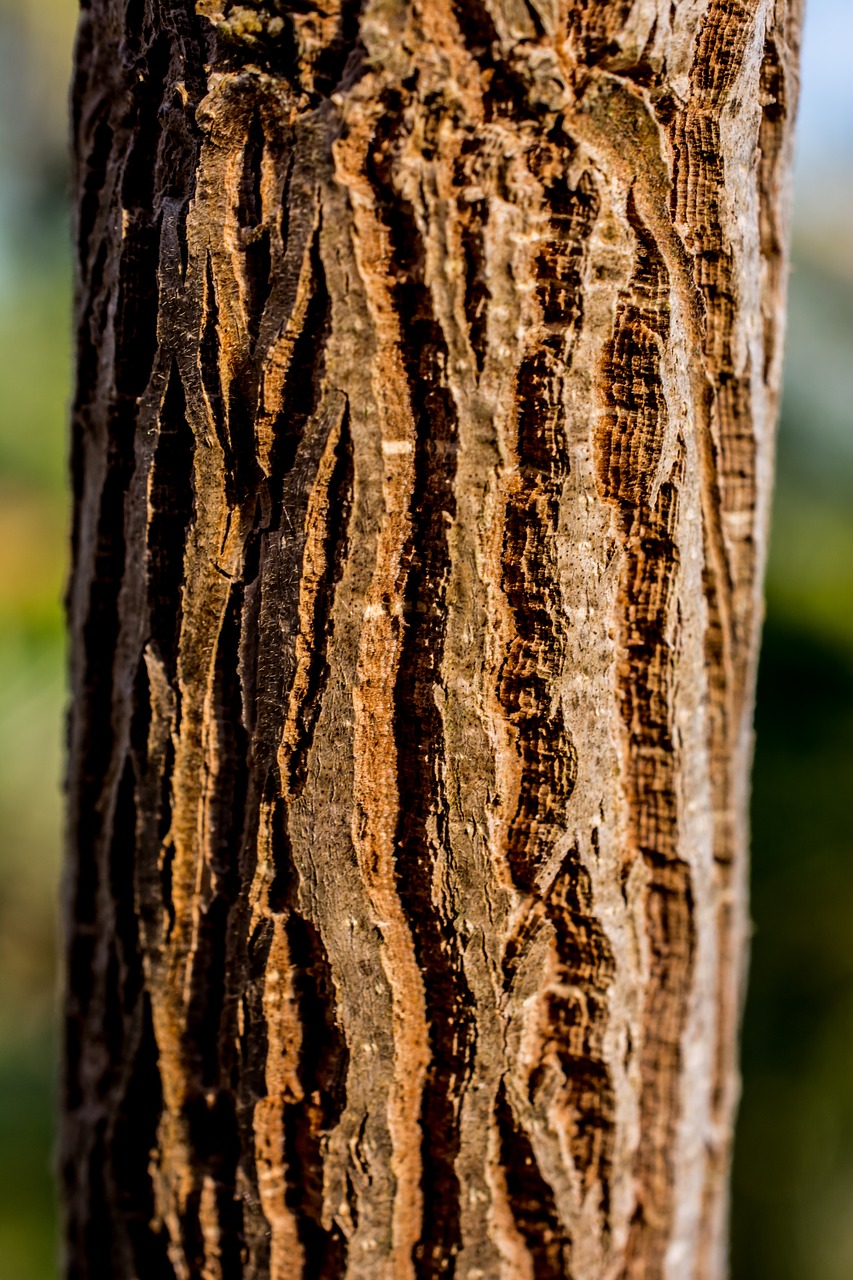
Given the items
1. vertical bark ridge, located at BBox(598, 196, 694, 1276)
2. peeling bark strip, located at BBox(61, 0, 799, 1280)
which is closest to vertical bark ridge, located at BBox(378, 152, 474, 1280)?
peeling bark strip, located at BBox(61, 0, 799, 1280)

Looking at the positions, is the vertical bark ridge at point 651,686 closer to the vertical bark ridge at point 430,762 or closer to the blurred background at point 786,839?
the vertical bark ridge at point 430,762

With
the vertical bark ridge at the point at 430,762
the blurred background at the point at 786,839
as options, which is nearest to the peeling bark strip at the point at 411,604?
the vertical bark ridge at the point at 430,762

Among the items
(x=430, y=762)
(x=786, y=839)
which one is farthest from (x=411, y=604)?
(x=786, y=839)

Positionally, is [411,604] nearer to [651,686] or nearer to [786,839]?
[651,686]

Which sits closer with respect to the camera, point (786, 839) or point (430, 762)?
point (430, 762)

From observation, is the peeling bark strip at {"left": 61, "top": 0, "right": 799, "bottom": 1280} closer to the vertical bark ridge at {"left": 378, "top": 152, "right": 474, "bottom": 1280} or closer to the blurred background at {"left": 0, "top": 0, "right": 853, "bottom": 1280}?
the vertical bark ridge at {"left": 378, "top": 152, "right": 474, "bottom": 1280}

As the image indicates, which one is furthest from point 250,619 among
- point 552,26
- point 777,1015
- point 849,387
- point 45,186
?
point 45,186
